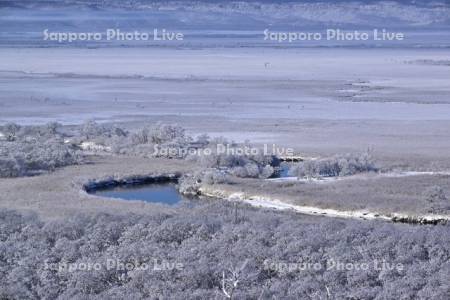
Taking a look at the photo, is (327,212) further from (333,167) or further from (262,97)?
(262,97)

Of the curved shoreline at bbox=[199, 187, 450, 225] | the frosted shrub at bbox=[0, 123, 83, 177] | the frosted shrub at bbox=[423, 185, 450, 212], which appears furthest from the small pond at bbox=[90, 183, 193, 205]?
the frosted shrub at bbox=[423, 185, 450, 212]

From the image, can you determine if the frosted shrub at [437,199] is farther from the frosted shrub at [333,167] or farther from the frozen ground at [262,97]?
the frozen ground at [262,97]

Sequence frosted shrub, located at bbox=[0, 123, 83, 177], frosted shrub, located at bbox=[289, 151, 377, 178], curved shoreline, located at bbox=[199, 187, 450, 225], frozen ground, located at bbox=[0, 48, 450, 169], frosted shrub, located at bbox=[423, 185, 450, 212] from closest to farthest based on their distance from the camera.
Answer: curved shoreline, located at bbox=[199, 187, 450, 225] < frosted shrub, located at bbox=[423, 185, 450, 212] < frosted shrub, located at bbox=[289, 151, 377, 178] < frosted shrub, located at bbox=[0, 123, 83, 177] < frozen ground, located at bbox=[0, 48, 450, 169]

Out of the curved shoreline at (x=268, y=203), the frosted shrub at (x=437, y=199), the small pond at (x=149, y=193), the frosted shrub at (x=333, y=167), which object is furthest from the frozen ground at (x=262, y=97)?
the small pond at (x=149, y=193)

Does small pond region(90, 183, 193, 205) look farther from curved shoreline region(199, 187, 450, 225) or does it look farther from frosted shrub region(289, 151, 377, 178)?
frosted shrub region(289, 151, 377, 178)

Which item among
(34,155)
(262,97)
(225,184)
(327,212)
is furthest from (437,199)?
(262,97)

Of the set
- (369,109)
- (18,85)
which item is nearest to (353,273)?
(369,109)

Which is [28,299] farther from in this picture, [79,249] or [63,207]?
[63,207]
